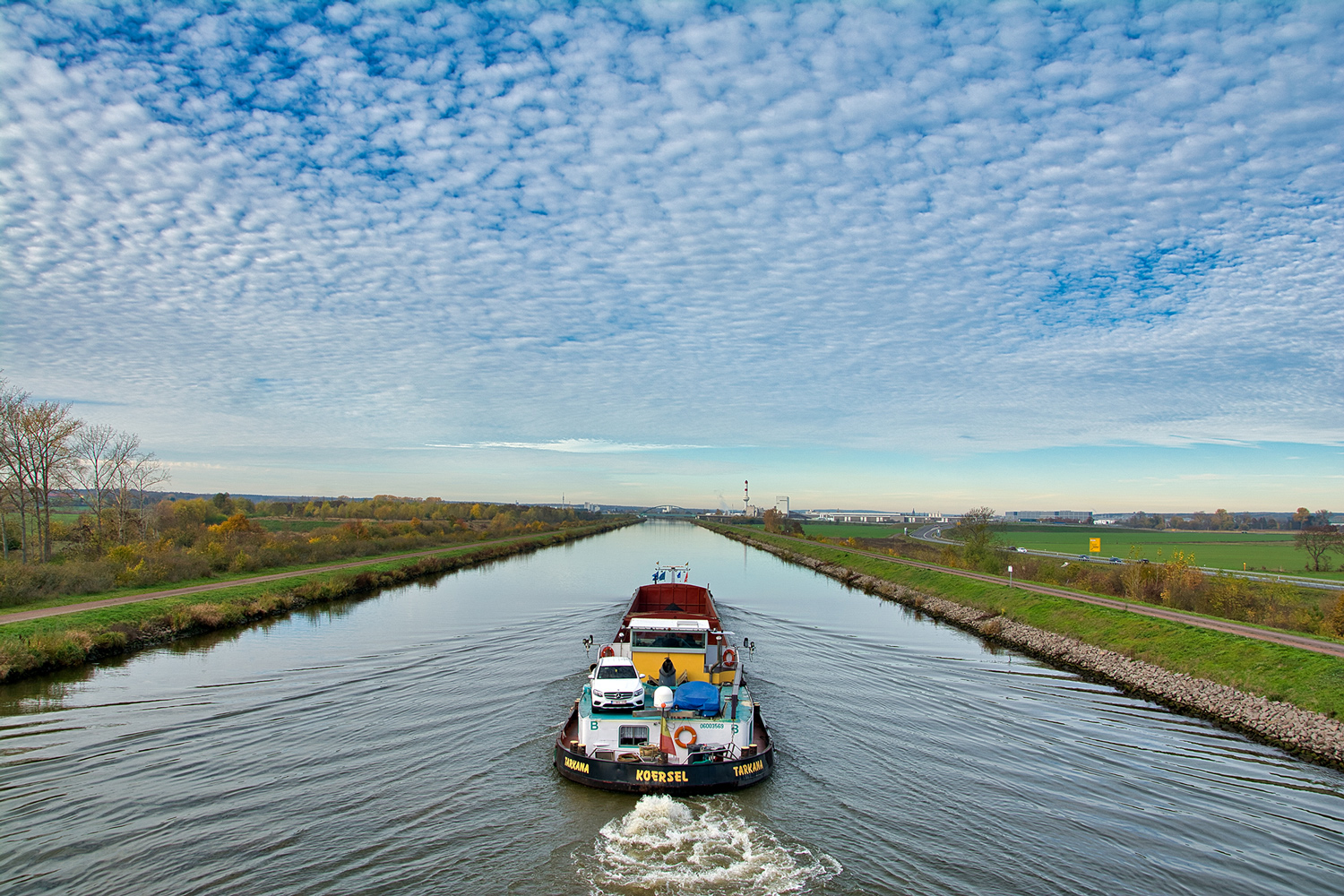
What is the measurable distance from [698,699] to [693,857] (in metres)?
4.10

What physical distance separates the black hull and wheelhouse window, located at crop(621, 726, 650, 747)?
3.10ft

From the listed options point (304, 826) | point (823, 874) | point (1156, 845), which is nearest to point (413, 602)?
point (304, 826)

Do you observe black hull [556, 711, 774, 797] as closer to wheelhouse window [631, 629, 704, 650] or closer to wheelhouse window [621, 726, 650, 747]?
wheelhouse window [621, 726, 650, 747]

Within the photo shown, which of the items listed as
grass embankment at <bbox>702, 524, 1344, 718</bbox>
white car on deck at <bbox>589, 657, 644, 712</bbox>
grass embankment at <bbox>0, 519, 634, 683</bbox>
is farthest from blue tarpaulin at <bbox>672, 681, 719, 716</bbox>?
grass embankment at <bbox>0, 519, 634, 683</bbox>

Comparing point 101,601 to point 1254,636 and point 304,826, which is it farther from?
point 1254,636

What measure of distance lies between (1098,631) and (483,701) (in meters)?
26.5

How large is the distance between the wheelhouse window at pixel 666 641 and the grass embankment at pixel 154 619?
20.7m

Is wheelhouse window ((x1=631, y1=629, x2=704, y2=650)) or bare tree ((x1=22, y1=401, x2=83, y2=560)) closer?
wheelhouse window ((x1=631, y1=629, x2=704, y2=650))

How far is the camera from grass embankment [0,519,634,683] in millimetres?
Result: 22328

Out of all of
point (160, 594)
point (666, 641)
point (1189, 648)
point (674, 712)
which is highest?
point (666, 641)

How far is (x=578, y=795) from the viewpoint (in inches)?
524

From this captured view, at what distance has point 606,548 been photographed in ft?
333

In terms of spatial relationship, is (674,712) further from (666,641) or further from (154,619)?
(154,619)

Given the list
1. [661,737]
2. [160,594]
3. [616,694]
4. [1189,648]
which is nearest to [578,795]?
[661,737]
